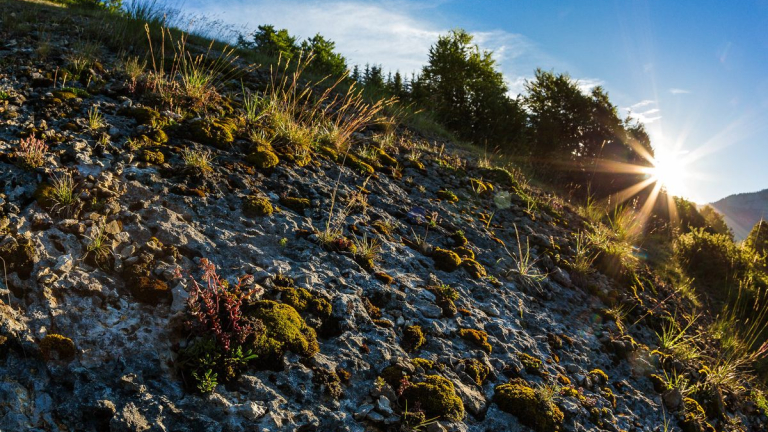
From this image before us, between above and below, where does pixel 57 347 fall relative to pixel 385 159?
below

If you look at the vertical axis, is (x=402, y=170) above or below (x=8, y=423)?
above

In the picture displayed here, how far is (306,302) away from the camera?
284 centimetres

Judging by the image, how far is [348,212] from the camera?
4.27 metres

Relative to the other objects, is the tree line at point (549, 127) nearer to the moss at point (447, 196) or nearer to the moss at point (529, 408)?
the moss at point (447, 196)

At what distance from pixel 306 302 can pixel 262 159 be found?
225cm

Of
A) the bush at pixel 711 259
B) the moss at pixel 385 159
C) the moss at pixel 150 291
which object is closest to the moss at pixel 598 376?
the moss at pixel 150 291

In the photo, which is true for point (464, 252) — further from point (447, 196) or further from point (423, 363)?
point (423, 363)

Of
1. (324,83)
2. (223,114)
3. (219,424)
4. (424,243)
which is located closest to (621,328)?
(424,243)

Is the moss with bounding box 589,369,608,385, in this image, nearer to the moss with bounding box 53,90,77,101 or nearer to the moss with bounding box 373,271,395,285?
the moss with bounding box 373,271,395,285

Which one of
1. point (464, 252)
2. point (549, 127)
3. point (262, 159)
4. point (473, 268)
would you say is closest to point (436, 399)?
point (473, 268)

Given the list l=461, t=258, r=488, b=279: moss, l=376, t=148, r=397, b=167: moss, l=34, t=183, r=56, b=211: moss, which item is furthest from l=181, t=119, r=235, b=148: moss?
l=461, t=258, r=488, b=279: moss

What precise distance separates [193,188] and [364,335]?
2.09 meters

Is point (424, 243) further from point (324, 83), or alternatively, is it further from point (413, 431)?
point (324, 83)

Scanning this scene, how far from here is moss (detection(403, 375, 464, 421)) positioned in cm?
240
